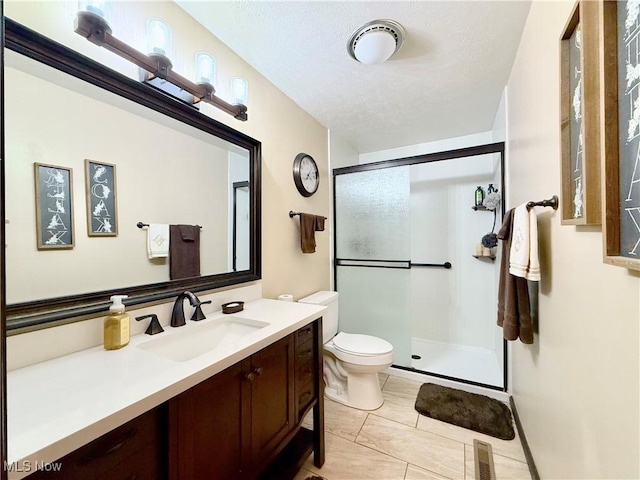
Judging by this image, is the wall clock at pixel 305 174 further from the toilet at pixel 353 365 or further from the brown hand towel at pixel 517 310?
the brown hand towel at pixel 517 310

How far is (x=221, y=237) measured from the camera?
1.55 metres

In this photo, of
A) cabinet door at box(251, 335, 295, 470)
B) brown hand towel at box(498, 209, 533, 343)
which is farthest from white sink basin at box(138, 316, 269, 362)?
brown hand towel at box(498, 209, 533, 343)

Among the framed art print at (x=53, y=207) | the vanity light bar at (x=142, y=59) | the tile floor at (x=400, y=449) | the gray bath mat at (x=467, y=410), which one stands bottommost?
the tile floor at (x=400, y=449)

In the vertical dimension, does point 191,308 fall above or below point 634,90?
below

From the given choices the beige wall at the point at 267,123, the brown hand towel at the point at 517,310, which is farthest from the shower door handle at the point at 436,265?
the brown hand towel at the point at 517,310

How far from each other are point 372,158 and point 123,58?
277cm

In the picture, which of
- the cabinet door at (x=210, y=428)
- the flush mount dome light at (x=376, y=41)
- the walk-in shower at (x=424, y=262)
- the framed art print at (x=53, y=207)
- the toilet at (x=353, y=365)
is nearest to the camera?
the cabinet door at (x=210, y=428)

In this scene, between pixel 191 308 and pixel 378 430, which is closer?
pixel 191 308

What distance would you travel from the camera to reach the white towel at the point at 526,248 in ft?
3.69

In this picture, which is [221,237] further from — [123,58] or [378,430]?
[378,430]

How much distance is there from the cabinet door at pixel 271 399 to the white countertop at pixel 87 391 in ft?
0.38

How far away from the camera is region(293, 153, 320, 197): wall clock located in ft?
7.11

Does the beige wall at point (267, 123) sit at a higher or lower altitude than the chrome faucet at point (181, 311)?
higher

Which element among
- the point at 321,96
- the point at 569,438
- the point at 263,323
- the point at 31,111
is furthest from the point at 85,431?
the point at 321,96
